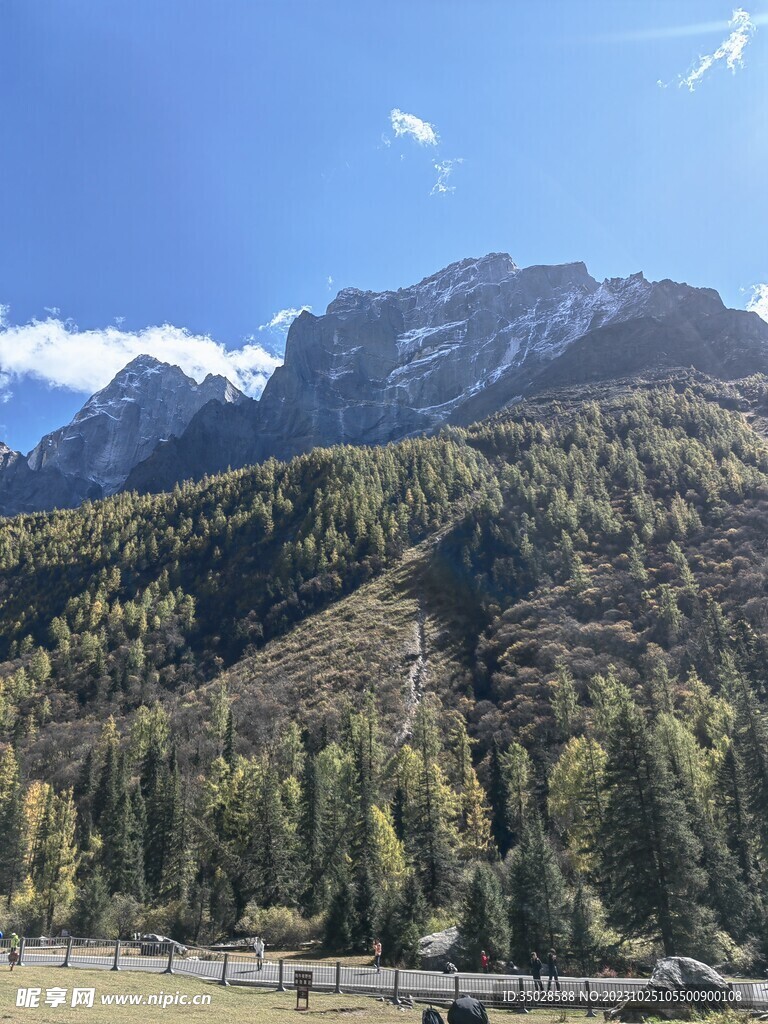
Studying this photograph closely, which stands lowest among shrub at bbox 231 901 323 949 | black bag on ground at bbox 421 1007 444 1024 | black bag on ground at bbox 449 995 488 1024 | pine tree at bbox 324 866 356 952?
shrub at bbox 231 901 323 949

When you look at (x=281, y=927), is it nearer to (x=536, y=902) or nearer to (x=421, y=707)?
(x=536, y=902)

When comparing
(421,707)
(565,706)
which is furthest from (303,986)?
(565,706)

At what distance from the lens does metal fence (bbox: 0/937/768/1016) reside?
62.2 feet

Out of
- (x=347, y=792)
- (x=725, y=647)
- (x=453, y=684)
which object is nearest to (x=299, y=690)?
(x=453, y=684)

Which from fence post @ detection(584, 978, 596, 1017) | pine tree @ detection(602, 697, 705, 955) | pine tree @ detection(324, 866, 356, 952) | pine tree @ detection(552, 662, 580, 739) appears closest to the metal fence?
fence post @ detection(584, 978, 596, 1017)

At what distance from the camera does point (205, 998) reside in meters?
22.4

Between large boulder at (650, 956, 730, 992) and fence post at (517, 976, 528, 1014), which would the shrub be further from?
large boulder at (650, 956, 730, 992)

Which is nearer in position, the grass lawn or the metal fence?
the grass lawn

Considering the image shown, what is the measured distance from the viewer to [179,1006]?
829 inches

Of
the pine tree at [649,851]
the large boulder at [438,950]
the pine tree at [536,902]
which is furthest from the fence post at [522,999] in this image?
the pine tree at [649,851]

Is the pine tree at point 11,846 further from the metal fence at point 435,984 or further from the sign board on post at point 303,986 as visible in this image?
the sign board on post at point 303,986

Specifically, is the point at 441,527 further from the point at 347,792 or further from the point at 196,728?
the point at 347,792

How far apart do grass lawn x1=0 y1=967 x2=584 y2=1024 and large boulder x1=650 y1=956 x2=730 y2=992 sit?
3067mm

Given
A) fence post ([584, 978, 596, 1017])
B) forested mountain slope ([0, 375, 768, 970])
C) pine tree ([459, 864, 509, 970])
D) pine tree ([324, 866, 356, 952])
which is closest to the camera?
fence post ([584, 978, 596, 1017])
